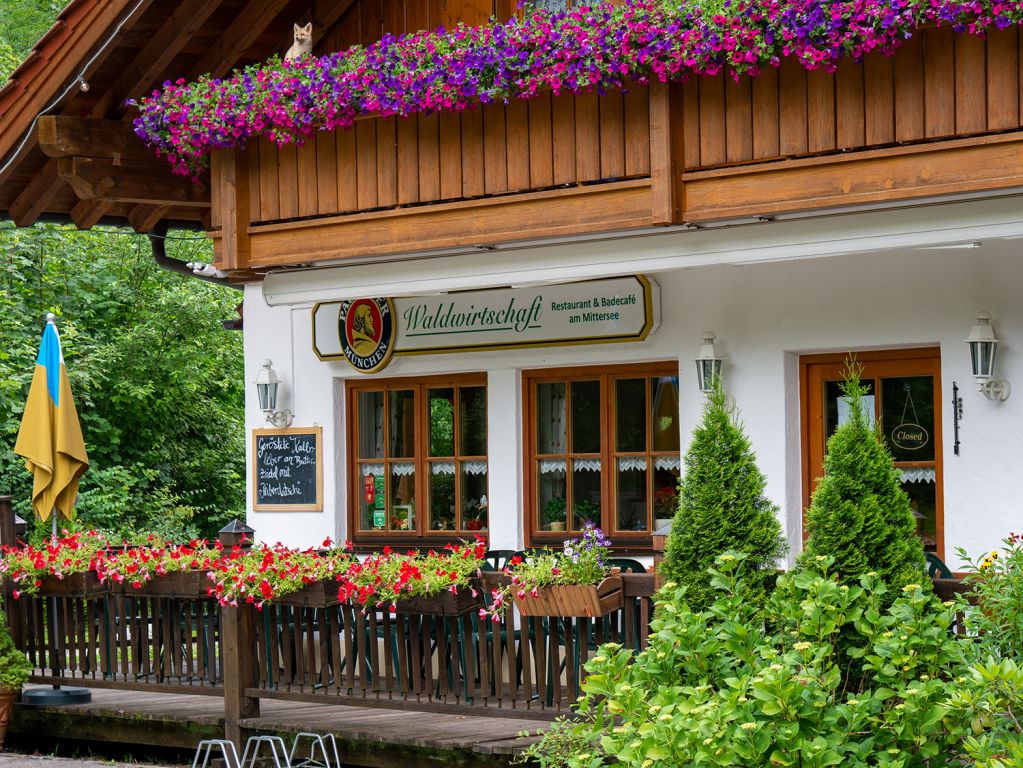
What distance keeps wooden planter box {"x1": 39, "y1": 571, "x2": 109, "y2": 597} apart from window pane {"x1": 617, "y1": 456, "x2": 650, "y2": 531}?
374 cm

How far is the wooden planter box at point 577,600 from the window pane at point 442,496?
14.5 feet

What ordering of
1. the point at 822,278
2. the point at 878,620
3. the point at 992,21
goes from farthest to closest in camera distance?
1. the point at 822,278
2. the point at 992,21
3. the point at 878,620

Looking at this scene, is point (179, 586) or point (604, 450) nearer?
point (179, 586)

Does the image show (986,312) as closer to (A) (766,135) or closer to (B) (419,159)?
(A) (766,135)

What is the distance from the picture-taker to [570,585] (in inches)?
293

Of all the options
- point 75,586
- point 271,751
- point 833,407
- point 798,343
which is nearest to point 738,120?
point 798,343

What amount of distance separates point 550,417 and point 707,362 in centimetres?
161

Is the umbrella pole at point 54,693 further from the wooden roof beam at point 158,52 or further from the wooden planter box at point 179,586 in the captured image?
the wooden roof beam at point 158,52

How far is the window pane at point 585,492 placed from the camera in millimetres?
11297

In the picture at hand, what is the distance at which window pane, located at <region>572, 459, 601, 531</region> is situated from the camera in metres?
11.3

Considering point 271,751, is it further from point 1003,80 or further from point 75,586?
point 1003,80

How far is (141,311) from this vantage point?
2434cm

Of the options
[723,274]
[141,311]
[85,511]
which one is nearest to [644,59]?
[723,274]

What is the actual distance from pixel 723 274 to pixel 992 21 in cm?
339
